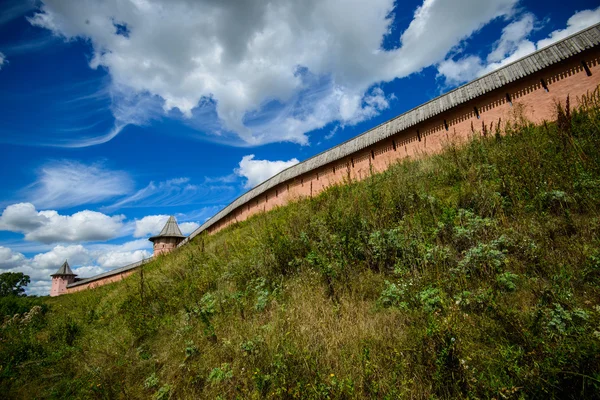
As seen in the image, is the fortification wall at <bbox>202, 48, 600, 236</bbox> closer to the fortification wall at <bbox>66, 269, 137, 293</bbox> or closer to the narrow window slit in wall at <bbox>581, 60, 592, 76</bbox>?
the narrow window slit in wall at <bbox>581, 60, 592, 76</bbox>

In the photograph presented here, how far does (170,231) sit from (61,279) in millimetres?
27258

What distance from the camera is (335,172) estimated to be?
12836mm

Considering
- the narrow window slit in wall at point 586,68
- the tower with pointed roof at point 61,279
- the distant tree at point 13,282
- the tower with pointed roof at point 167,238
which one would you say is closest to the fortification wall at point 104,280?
the tower with pointed roof at point 167,238

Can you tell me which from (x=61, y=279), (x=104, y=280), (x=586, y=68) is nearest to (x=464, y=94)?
(x=586, y=68)

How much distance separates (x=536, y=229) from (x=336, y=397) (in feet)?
8.28

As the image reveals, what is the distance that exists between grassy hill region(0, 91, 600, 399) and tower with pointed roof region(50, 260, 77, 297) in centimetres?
4592

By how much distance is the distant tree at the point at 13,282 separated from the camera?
39.9 m

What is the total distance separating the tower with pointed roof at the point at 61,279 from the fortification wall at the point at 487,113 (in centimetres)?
4604

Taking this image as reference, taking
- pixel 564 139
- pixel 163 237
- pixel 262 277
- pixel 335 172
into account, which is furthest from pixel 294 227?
pixel 163 237

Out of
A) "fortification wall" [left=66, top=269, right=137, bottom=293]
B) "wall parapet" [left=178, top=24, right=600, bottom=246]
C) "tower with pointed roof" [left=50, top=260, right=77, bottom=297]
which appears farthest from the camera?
"tower with pointed roof" [left=50, top=260, right=77, bottom=297]

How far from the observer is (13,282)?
4194cm

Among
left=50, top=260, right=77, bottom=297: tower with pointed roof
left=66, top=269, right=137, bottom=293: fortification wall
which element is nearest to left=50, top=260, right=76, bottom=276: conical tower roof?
left=50, top=260, right=77, bottom=297: tower with pointed roof

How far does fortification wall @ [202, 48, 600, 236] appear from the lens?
7.36 m

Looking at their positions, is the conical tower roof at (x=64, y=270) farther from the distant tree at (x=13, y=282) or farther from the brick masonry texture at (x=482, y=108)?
the brick masonry texture at (x=482, y=108)
